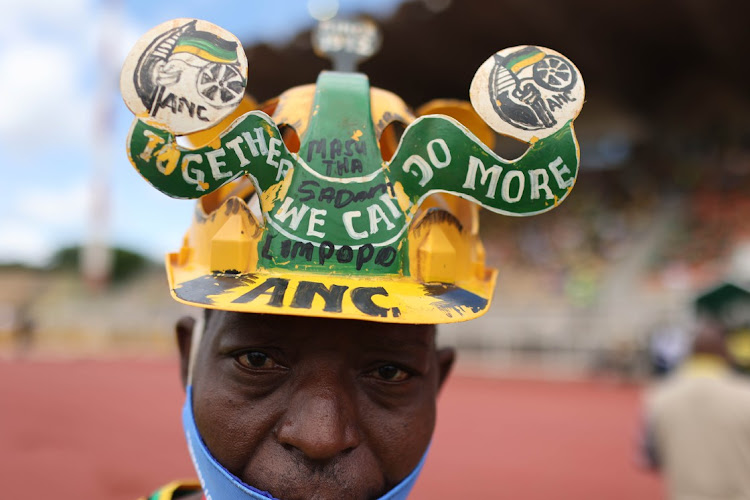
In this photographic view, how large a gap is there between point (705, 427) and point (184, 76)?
380 centimetres

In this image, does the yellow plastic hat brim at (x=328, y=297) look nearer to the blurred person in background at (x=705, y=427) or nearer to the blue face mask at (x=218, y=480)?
the blue face mask at (x=218, y=480)

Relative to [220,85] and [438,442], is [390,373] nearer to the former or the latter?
[220,85]

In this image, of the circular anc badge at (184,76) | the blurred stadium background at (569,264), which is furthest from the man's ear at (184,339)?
the blurred stadium background at (569,264)

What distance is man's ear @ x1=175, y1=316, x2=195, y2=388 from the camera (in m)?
1.85

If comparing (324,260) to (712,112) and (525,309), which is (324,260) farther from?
(712,112)

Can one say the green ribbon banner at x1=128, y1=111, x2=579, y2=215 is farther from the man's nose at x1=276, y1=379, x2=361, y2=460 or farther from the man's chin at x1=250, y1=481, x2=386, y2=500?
the man's chin at x1=250, y1=481, x2=386, y2=500

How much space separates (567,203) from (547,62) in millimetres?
22839

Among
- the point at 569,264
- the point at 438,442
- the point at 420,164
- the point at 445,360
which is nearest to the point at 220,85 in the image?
the point at 420,164

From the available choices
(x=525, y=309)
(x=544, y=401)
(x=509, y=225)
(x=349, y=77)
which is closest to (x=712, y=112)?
(x=509, y=225)

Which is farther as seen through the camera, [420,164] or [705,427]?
[705,427]

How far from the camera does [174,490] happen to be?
6.19 feet

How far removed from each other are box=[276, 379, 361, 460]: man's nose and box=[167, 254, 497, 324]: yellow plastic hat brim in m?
0.18

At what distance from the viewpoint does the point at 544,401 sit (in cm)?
1227

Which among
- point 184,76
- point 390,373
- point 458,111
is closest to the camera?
point 184,76
